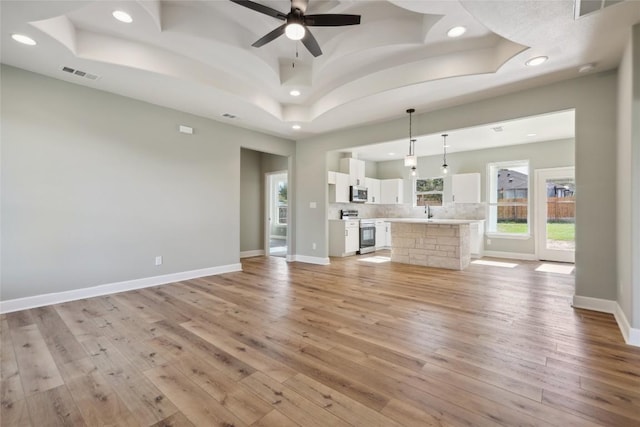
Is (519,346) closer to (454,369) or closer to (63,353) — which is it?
(454,369)

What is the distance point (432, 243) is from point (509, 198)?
308 centimetres

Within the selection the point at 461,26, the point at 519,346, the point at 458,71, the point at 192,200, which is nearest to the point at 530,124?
the point at 458,71

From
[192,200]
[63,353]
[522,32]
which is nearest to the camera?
[63,353]

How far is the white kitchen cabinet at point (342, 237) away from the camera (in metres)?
7.27

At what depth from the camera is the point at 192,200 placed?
16.3 feet

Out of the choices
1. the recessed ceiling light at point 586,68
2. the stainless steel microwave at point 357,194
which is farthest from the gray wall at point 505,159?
the recessed ceiling light at point 586,68

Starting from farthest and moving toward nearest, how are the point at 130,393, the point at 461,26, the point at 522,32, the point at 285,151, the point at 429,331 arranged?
the point at 285,151 < the point at 461,26 < the point at 429,331 < the point at 522,32 < the point at 130,393

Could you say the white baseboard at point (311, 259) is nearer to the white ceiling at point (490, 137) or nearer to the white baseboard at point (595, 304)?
the white ceiling at point (490, 137)

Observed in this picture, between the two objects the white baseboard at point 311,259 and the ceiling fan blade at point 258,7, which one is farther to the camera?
the white baseboard at point 311,259

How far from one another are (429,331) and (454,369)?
0.68 meters

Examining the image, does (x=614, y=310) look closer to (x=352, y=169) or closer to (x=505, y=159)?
(x=505, y=159)

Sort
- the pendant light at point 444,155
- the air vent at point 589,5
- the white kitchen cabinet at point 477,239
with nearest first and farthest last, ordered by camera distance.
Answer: the air vent at point 589,5 < the pendant light at point 444,155 < the white kitchen cabinet at point 477,239

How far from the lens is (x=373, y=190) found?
350 inches

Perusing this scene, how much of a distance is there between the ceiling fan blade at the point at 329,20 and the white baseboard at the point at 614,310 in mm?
3728
